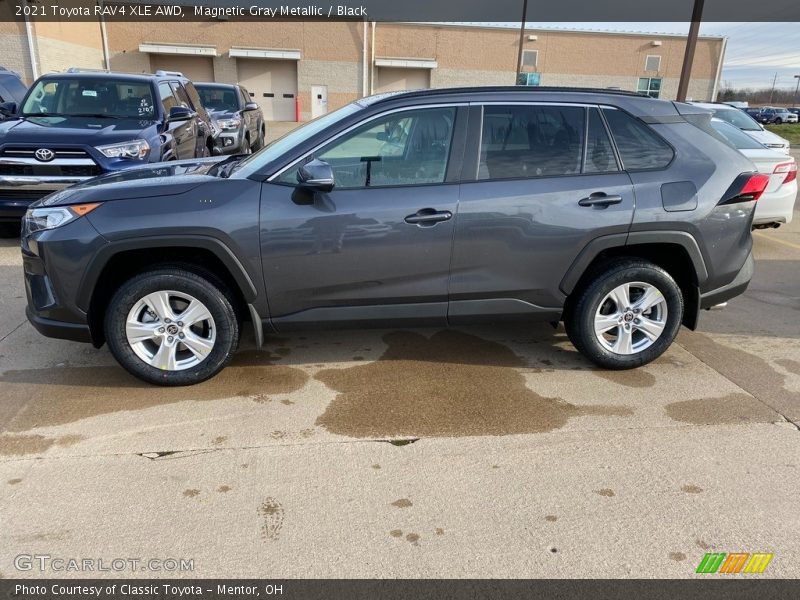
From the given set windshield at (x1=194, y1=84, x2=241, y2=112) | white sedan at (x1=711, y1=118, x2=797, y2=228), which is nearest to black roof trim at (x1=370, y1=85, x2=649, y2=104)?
white sedan at (x1=711, y1=118, x2=797, y2=228)

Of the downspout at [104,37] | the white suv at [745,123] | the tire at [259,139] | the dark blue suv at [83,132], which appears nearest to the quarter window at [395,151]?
the dark blue suv at [83,132]

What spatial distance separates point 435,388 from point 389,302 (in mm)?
639

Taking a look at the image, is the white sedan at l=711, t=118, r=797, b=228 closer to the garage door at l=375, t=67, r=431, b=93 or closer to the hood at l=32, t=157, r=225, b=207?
the hood at l=32, t=157, r=225, b=207

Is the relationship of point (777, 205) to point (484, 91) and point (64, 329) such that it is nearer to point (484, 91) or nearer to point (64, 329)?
point (484, 91)

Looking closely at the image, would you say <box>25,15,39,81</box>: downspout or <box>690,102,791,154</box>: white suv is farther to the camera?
<box>25,15,39,81</box>: downspout

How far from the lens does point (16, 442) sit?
3158mm

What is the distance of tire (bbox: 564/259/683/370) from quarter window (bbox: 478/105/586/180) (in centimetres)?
78

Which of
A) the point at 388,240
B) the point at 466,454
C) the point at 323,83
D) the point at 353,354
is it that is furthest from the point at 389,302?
the point at 323,83

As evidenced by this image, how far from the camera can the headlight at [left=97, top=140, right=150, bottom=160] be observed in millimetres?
6598

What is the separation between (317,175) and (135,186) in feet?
3.81

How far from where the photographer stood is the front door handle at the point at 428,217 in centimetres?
357

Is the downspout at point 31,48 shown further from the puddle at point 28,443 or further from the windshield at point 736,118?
the puddle at point 28,443

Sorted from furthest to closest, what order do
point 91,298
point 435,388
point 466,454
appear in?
point 435,388 < point 91,298 < point 466,454

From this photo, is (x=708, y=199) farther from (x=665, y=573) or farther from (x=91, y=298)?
(x=91, y=298)
